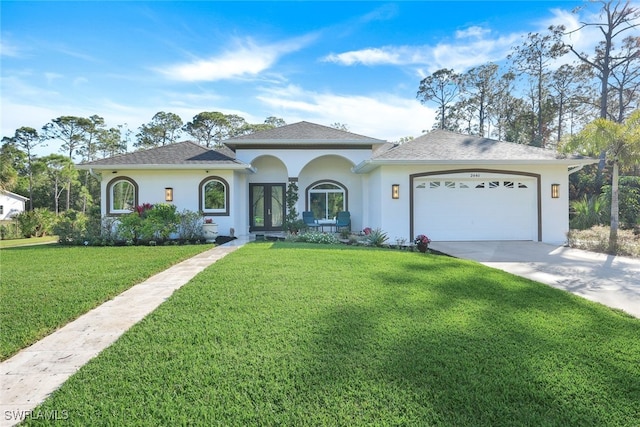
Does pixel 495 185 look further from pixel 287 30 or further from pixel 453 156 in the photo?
pixel 287 30

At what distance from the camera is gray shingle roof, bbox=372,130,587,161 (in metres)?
11.7

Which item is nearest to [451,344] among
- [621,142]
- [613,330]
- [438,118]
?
[613,330]

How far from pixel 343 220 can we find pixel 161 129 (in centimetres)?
3130

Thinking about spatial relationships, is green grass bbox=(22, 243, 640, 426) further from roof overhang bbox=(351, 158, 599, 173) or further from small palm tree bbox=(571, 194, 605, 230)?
small palm tree bbox=(571, 194, 605, 230)

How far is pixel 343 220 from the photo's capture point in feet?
50.0

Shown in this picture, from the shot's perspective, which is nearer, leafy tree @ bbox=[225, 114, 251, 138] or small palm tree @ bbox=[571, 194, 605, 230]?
small palm tree @ bbox=[571, 194, 605, 230]

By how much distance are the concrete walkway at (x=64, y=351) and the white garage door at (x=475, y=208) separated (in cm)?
952

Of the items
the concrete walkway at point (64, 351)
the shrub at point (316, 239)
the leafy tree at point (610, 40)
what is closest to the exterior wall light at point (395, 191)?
the shrub at point (316, 239)

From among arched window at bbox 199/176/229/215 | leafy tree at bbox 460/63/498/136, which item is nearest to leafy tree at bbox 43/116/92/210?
arched window at bbox 199/176/229/215

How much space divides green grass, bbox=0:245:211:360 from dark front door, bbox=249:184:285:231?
5931mm

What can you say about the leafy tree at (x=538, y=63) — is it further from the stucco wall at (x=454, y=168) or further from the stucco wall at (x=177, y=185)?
the stucco wall at (x=177, y=185)

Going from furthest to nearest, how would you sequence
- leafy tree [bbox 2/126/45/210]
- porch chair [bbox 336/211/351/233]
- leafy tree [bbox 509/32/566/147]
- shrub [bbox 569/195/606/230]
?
1. leafy tree [bbox 2/126/45/210]
2. leafy tree [bbox 509/32/566/147]
3. porch chair [bbox 336/211/351/233]
4. shrub [bbox 569/195/606/230]

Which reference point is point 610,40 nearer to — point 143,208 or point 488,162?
point 488,162

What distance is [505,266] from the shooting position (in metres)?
7.52
